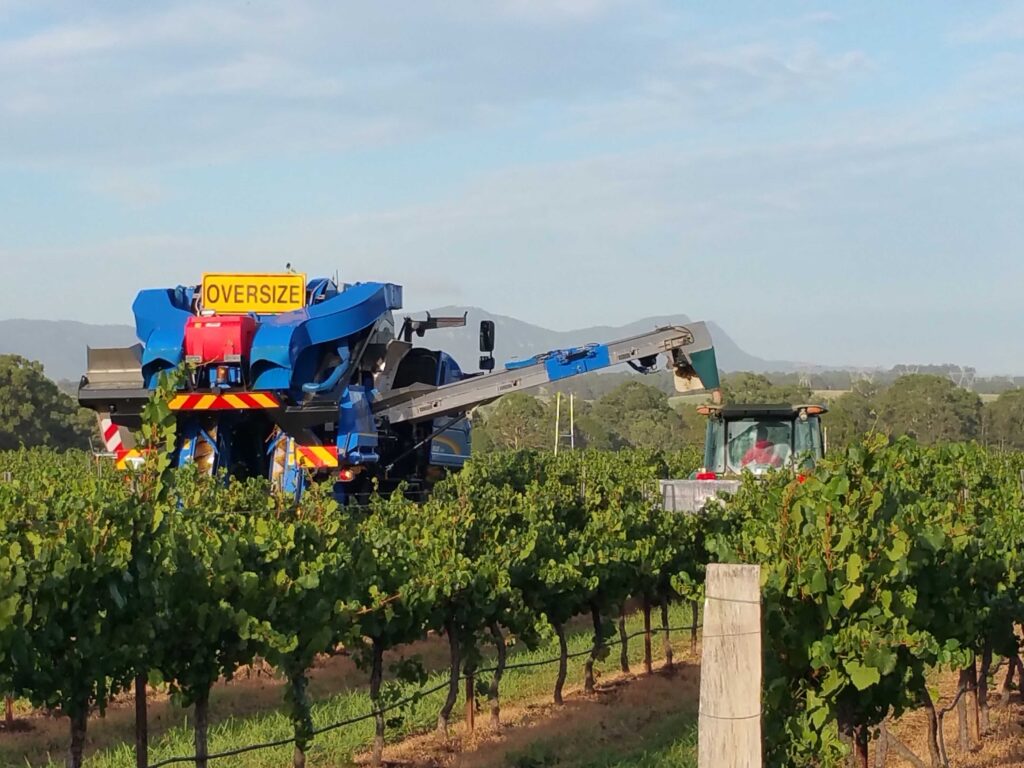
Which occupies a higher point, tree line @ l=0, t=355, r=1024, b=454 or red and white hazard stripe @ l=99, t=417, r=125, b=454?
red and white hazard stripe @ l=99, t=417, r=125, b=454

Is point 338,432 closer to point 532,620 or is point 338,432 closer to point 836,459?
point 532,620

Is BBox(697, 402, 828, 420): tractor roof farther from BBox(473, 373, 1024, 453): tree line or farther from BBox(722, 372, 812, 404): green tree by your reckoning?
BBox(722, 372, 812, 404): green tree

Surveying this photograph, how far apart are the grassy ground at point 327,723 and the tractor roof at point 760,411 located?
4.45 metres

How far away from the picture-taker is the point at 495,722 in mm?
12164

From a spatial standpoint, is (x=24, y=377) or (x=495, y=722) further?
(x=24, y=377)

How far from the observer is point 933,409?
81.9 meters

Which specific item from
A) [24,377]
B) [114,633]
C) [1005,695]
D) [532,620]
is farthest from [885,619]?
[24,377]

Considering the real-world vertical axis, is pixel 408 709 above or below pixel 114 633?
below

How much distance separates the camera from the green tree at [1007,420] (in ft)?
264

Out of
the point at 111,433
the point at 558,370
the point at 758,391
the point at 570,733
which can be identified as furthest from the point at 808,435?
the point at 758,391

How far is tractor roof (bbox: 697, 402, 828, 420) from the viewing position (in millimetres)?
18188

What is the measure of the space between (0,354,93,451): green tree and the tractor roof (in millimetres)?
46256

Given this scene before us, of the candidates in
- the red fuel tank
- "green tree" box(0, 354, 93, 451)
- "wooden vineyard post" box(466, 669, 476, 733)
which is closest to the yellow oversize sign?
the red fuel tank

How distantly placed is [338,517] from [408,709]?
3.00 meters
